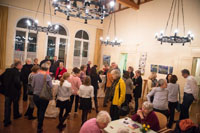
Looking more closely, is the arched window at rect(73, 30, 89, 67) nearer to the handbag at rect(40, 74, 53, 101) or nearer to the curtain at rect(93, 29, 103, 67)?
the curtain at rect(93, 29, 103, 67)

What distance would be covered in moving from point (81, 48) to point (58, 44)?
1.88 meters

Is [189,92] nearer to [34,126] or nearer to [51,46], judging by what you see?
[34,126]

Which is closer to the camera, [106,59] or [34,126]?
[34,126]

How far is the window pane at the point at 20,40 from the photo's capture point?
328 inches

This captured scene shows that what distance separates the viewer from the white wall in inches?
243

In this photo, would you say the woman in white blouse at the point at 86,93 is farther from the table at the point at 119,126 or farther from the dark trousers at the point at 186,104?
the dark trousers at the point at 186,104

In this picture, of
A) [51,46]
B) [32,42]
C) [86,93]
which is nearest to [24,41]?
[32,42]

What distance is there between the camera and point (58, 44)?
9820 millimetres

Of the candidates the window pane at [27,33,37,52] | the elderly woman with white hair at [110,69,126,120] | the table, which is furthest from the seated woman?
the window pane at [27,33,37,52]

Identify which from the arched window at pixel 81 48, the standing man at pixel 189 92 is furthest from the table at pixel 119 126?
the arched window at pixel 81 48

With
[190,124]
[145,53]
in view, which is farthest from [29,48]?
[190,124]

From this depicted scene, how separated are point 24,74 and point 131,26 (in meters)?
7.32

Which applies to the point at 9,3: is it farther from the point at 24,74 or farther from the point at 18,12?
the point at 24,74

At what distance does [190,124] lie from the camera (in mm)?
2234
